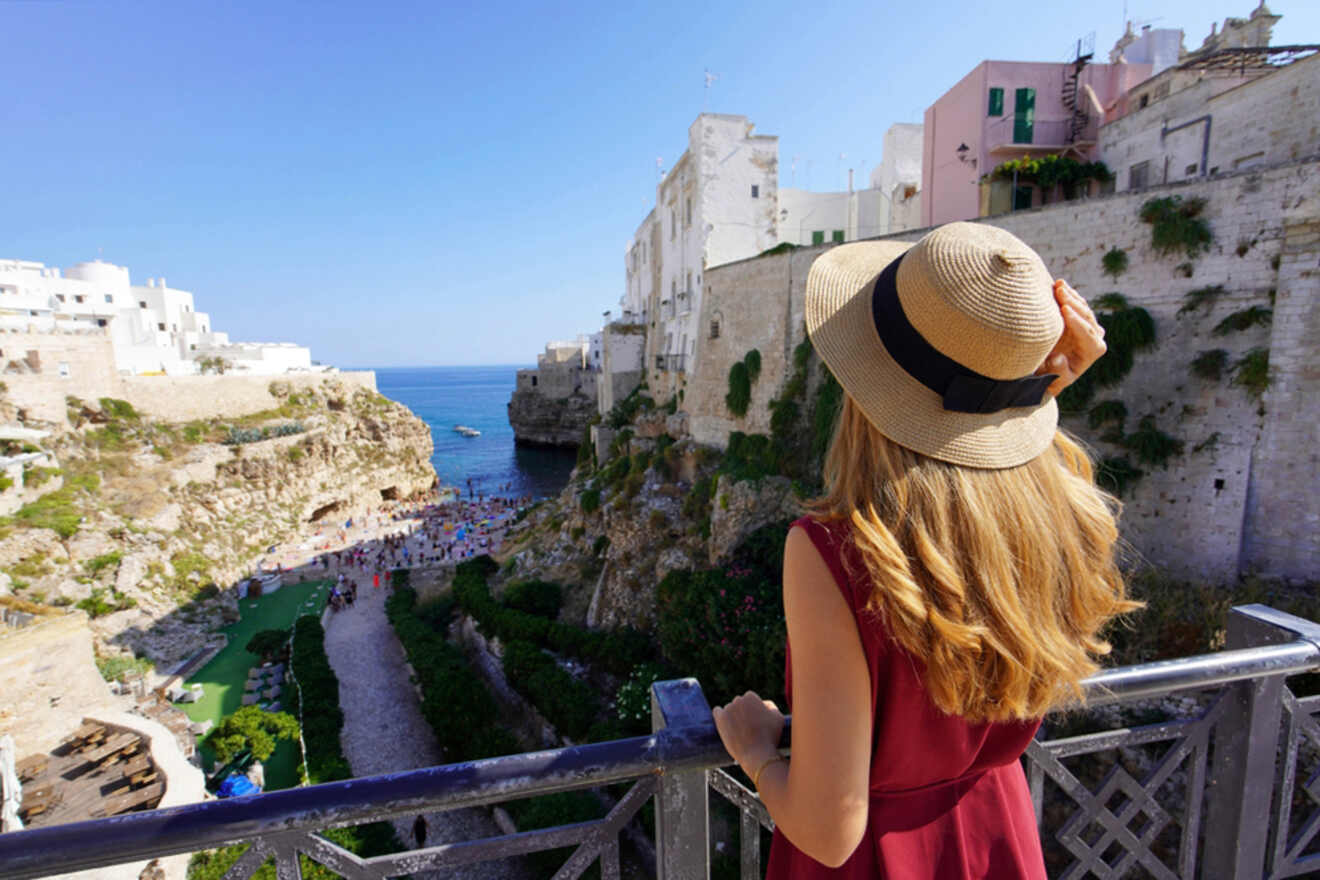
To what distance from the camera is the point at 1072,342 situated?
1.36 metres

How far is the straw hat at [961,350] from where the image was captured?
114cm

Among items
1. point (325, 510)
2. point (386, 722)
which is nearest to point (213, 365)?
point (325, 510)

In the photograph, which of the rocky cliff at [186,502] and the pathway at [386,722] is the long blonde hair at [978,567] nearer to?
the pathway at [386,722]

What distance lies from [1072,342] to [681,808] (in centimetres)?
149

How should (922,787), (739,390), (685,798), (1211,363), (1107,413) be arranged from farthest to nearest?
1. (739,390)
2. (1107,413)
3. (1211,363)
4. (685,798)
5. (922,787)

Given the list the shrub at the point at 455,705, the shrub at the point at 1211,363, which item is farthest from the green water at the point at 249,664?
the shrub at the point at 1211,363

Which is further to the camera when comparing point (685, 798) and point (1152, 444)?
point (1152, 444)

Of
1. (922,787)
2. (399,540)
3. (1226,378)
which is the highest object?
(1226,378)

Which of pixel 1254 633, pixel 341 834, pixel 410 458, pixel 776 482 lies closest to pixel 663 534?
pixel 776 482

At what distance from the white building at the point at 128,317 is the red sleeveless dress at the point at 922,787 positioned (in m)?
39.1

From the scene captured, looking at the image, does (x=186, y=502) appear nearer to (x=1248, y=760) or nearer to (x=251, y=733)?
(x=251, y=733)

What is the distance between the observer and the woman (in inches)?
44.4

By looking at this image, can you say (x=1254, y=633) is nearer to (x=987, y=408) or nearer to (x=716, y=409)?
(x=987, y=408)

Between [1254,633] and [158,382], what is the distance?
39.5 metres
